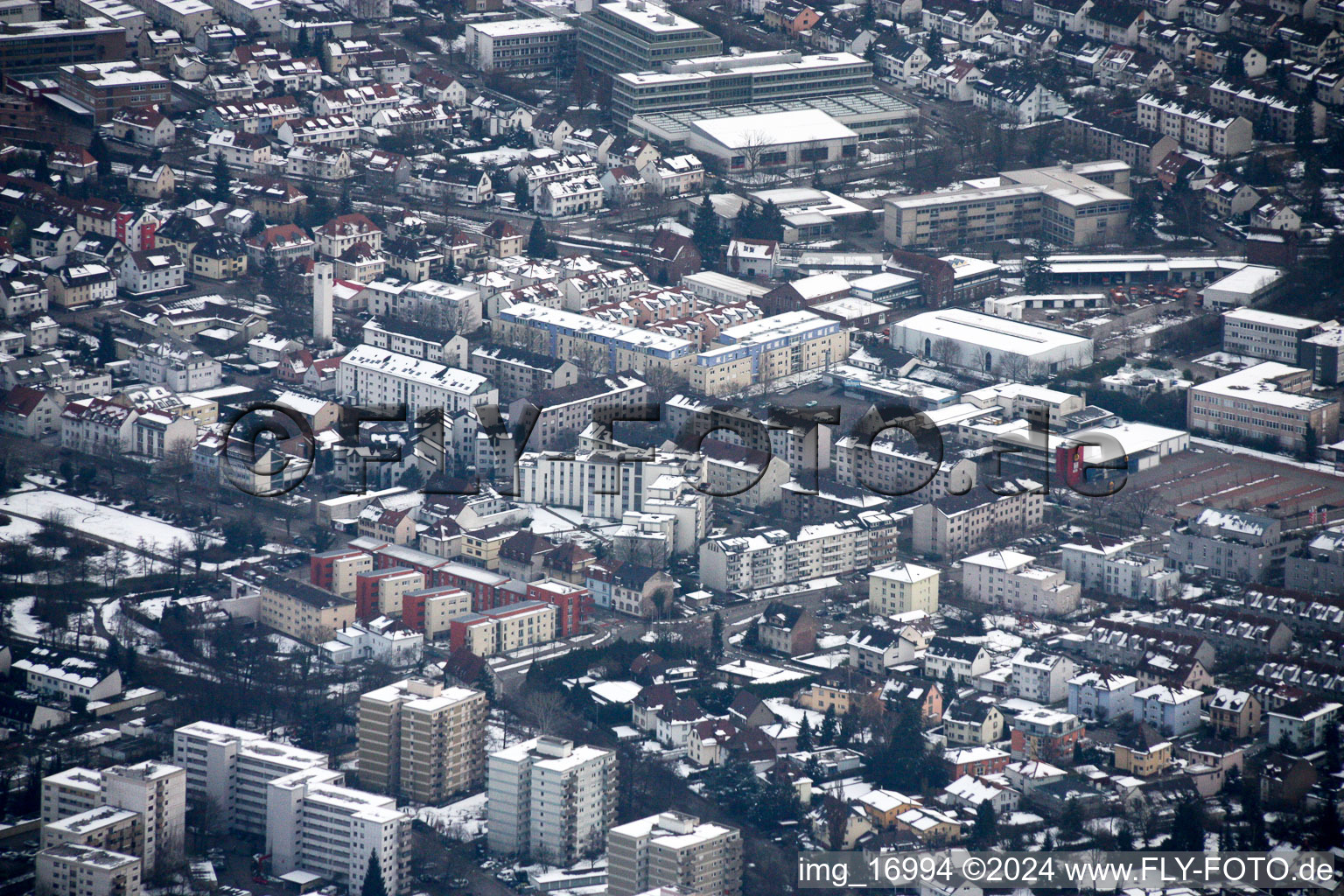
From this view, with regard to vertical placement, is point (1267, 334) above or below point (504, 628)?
above

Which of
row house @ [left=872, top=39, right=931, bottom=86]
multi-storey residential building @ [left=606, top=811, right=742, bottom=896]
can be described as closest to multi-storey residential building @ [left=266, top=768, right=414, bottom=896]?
multi-storey residential building @ [left=606, top=811, right=742, bottom=896]

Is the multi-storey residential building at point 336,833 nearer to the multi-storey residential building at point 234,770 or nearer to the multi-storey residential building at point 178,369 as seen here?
the multi-storey residential building at point 234,770

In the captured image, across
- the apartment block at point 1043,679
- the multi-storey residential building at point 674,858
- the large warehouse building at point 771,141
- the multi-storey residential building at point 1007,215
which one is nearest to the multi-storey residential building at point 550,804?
the multi-storey residential building at point 674,858

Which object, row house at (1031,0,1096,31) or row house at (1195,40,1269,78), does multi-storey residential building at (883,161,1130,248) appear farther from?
row house at (1031,0,1096,31)

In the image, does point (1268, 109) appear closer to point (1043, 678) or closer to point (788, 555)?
point (788, 555)

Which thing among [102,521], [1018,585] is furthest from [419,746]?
[1018,585]
